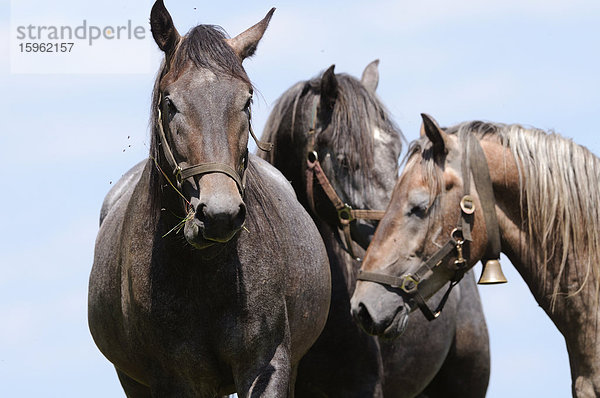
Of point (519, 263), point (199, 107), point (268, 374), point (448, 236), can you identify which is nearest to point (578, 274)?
point (519, 263)

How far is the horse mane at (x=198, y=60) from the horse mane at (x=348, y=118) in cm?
203

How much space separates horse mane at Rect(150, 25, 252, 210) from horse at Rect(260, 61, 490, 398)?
2056mm

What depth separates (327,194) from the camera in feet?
24.8

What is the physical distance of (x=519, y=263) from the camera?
5969mm

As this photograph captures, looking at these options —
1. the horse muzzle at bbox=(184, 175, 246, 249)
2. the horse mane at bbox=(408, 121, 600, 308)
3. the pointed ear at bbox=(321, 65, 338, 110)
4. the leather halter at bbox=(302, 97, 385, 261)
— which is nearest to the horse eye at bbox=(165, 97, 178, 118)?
the horse muzzle at bbox=(184, 175, 246, 249)

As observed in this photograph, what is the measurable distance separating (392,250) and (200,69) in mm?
1495

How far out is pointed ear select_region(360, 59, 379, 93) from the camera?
8.86m

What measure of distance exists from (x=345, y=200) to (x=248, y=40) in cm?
203

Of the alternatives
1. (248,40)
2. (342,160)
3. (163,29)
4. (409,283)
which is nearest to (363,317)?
(409,283)

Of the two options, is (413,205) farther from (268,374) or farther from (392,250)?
(268,374)

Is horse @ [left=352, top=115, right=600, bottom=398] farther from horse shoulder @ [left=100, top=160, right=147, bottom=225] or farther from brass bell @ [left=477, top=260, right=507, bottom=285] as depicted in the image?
horse shoulder @ [left=100, top=160, right=147, bottom=225]

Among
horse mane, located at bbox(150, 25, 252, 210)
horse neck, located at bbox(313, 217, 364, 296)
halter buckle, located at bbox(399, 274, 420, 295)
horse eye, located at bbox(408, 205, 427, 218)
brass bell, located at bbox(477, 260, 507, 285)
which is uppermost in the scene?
horse mane, located at bbox(150, 25, 252, 210)

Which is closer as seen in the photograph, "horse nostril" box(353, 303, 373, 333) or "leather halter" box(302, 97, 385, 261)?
"horse nostril" box(353, 303, 373, 333)

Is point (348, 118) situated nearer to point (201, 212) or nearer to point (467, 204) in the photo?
point (467, 204)
